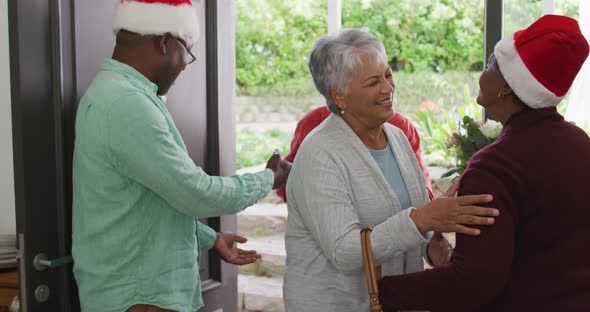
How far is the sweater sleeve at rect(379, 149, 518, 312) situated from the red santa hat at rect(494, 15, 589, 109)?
0.64 feet

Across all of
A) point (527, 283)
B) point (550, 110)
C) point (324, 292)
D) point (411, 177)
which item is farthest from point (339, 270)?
point (550, 110)

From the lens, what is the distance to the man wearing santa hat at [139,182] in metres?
1.56

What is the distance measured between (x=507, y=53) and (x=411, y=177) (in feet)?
1.77

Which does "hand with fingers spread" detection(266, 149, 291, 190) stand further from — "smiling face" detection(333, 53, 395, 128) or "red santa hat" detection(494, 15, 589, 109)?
"red santa hat" detection(494, 15, 589, 109)

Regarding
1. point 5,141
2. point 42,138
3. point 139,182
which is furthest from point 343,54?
point 5,141

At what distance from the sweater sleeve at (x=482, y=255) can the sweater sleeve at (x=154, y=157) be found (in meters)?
0.62

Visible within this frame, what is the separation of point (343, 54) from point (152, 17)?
0.53 meters

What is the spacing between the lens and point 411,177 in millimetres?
1873

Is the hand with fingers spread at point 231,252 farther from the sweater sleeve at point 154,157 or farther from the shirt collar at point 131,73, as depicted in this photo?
the shirt collar at point 131,73

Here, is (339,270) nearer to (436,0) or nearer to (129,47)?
(129,47)

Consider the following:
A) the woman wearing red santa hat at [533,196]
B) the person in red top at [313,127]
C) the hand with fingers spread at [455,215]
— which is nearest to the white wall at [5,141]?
the person in red top at [313,127]

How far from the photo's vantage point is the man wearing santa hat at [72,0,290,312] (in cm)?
156

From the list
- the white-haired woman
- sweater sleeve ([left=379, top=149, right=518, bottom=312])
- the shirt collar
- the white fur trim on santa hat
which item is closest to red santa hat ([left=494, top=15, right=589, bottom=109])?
the white fur trim on santa hat

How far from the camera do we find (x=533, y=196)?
1.36 m
